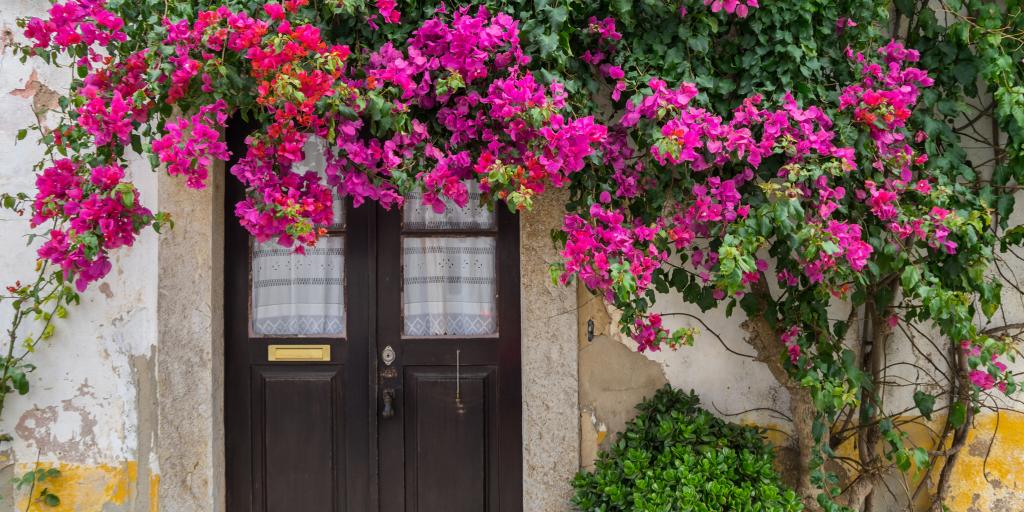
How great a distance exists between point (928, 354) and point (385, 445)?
228cm

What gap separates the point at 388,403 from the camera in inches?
115

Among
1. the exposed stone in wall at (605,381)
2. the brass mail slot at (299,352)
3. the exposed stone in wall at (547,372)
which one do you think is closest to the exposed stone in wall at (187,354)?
the brass mail slot at (299,352)

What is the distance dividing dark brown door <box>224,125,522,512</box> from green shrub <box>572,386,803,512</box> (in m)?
0.52

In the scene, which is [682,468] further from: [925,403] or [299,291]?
[299,291]

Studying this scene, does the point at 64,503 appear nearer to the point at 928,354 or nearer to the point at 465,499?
the point at 465,499

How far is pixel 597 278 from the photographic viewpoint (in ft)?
7.49

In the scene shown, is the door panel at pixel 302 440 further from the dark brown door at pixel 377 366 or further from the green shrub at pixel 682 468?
the green shrub at pixel 682 468

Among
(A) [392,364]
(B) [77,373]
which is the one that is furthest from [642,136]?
(B) [77,373]

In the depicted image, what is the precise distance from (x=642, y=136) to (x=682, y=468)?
117 cm

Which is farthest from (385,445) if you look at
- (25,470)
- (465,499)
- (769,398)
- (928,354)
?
(928,354)

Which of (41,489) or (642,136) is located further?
(41,489)

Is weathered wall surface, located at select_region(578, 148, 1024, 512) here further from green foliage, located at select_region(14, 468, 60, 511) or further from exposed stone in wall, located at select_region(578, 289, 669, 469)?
green foliage, located at select_region(14, 468, 60, 511)

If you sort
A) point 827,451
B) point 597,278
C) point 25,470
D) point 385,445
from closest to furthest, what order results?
point 597,278, point 827,451, point 25,470, point 385,445

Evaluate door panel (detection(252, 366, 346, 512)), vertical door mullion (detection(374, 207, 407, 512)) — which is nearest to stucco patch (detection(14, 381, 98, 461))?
door panel (detection(252, 366, 346, 512))
